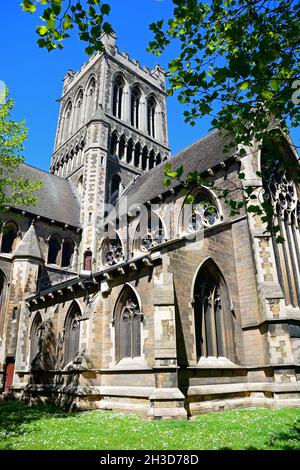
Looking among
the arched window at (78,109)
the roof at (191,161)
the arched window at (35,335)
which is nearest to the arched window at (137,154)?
the roof at (191,161)

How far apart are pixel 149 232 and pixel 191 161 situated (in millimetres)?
5551

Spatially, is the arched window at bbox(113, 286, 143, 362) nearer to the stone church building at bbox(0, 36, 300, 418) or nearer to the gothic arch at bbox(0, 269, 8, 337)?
the stone church building at bbox(0, 36, 300, 418)

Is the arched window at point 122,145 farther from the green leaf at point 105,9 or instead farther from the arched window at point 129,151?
the green leaf at point 105,9

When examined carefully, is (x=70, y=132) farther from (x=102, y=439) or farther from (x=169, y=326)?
(x=102, y=439)

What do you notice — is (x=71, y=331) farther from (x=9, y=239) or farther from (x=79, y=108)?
(x=79, y=108)

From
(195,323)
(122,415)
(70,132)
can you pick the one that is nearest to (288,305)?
(195,323)

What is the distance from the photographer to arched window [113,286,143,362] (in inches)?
542

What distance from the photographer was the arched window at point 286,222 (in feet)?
53.3

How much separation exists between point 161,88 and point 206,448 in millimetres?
44383

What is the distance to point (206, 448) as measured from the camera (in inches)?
264

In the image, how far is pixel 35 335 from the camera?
1972cm

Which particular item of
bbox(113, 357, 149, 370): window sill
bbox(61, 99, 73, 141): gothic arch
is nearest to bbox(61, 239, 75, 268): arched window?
bbox(113, 357, 149, 370): window sill

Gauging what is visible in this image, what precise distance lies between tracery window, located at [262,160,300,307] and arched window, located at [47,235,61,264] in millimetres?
16036

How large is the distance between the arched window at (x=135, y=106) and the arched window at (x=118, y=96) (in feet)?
4.91
